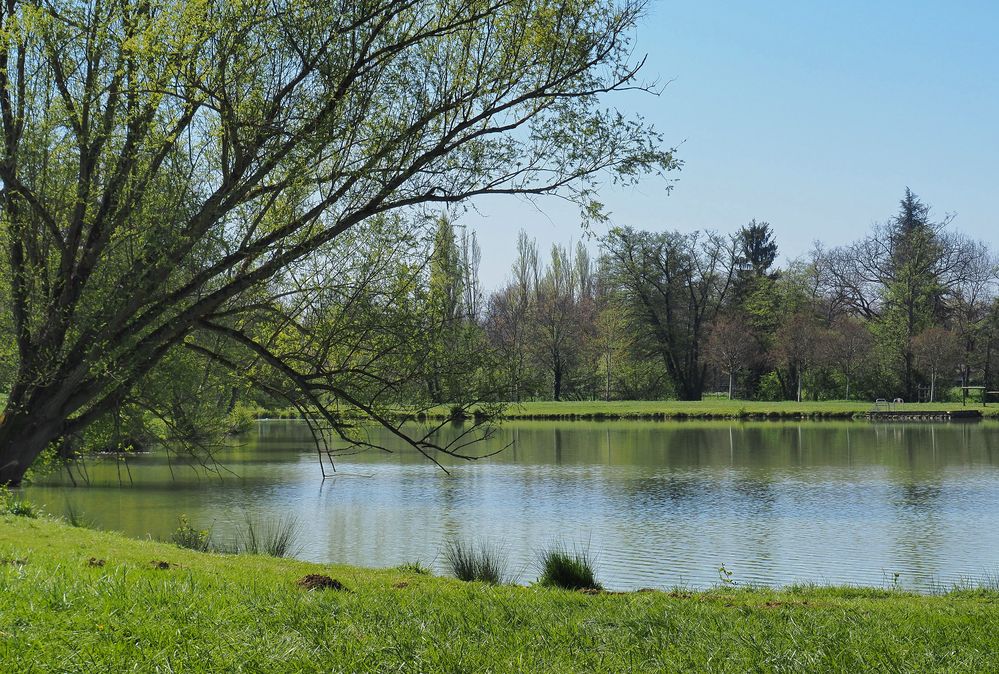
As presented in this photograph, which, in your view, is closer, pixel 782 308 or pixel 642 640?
pixel 642 640

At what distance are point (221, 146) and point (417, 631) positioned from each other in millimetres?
6672

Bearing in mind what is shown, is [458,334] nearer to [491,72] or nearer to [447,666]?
[491,72]

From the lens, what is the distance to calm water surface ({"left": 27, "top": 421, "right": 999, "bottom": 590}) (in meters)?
15.6

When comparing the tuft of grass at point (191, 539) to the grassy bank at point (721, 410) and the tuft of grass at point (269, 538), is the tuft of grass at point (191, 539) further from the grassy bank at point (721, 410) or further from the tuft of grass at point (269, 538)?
the grassy bank at point (721, 410)

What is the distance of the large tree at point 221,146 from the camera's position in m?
9.53

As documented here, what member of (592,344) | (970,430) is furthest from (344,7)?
(592,344)

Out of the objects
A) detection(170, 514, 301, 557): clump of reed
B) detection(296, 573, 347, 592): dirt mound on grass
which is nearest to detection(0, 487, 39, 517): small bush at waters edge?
detection(170, 514, 301, 557): clump of reed

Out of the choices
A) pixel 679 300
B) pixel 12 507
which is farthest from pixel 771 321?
pixel 12 507

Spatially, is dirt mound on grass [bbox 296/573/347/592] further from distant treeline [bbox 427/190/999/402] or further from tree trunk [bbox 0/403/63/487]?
distant treeline [bbox 427/190/999/402]

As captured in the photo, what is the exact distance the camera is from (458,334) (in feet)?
35.3

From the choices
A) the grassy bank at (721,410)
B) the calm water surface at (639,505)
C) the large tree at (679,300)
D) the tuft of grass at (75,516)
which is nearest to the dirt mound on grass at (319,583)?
the calm water surface at (639,505)

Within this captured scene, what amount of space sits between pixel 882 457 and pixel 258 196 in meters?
28.4

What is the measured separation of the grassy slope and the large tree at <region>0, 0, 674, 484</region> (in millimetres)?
3139

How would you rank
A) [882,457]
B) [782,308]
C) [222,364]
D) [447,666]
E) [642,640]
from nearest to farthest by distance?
1. [447,666]
2. [642,640]
3. [222,364]
4. [882,457]
5. [782,308]
